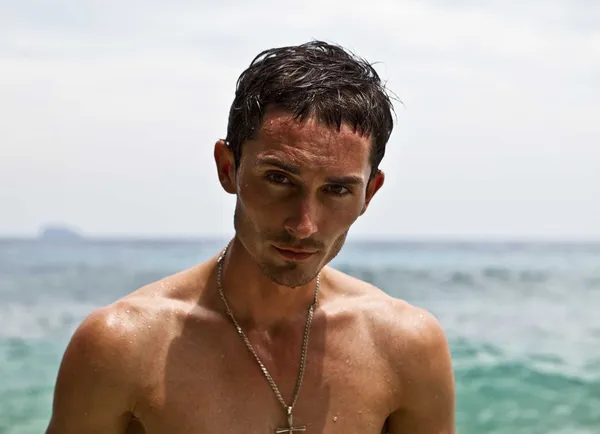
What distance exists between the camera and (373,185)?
2611 millimetres

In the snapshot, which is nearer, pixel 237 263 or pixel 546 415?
pixel 237 263

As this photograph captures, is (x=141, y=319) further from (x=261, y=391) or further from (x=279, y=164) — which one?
(x=279, y=164)

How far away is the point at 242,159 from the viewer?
246cm

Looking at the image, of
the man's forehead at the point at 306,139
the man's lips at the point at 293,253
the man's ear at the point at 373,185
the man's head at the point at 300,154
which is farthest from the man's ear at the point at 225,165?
the man's ear at the point at 373,185

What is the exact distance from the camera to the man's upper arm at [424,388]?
276cm

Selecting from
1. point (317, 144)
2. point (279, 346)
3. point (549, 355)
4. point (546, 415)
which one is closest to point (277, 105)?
point (317, 144)

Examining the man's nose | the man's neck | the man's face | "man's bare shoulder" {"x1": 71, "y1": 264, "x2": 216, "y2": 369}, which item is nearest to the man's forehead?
the man's face

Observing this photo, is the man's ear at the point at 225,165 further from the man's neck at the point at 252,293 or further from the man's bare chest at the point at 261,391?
the man's bare chest at the point at 261,391

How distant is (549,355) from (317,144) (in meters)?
10.3

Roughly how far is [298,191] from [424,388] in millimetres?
806

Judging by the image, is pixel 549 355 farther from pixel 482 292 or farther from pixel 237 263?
pixel 237 263

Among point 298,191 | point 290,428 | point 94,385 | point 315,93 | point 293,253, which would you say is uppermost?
point 315,93

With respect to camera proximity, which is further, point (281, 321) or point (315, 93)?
point (281, 321)

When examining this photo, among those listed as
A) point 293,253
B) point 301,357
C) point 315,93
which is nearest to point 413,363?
point 301,357
